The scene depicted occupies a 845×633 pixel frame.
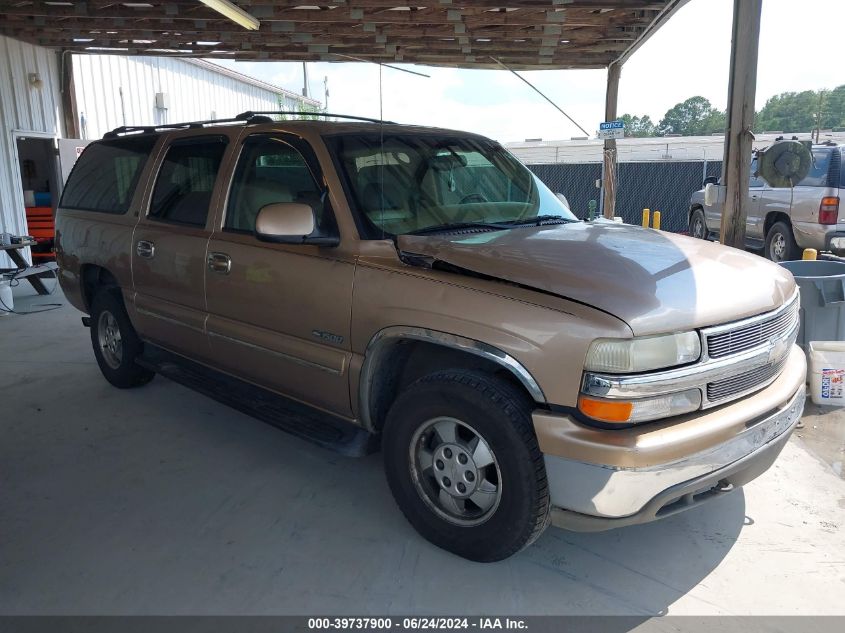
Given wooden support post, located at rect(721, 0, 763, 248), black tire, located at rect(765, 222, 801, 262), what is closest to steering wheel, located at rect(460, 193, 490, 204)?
wooden support post, located at rect(721, 0, 763, 248)

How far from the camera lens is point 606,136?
10.8 metres

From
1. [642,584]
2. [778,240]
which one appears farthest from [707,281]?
[778,240]

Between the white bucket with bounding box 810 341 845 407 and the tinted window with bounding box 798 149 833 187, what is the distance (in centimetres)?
605

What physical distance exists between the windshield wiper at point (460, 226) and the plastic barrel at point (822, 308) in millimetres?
3007

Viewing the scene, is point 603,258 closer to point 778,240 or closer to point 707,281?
point 707,281

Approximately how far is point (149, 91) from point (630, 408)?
15573 millimetres

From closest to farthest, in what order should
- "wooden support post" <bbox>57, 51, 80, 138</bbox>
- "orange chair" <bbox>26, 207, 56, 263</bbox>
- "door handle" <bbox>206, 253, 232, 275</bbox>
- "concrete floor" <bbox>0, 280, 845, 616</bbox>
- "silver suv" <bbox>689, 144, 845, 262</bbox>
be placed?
"concrete floor" <bbox>0, 280, 845, 616</bbox> < "door handle" <bbox>206, 253, 232, 275</bbox> < "silver suv" <bbox>689, 144, 845, 262</bbox> < "wooden support post" <bbox>57, 51, 80, 138</bbox> < "orange chair" <bbox>26, 207, 56, 263</bbox>

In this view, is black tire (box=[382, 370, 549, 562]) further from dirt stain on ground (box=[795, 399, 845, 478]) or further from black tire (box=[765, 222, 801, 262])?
black tire (box=[765, 222, 801, 262])

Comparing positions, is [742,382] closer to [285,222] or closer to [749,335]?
[749,335]

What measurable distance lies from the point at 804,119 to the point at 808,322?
4.66 m

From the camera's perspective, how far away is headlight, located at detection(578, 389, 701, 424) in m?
2.47

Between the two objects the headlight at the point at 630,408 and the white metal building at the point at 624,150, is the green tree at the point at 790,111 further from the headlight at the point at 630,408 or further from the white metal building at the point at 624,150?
the white metal building at the point at 624,150

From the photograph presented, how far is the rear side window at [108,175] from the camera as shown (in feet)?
16.2

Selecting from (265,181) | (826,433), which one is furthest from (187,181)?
(826,433)
